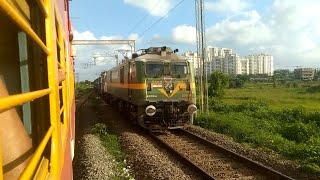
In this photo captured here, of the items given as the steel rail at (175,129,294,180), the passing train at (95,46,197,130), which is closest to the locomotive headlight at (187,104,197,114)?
the passing train at (95,46,197,130)

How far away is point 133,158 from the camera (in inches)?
412

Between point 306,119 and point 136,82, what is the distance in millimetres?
8617

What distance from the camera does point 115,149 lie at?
1204 centimetres

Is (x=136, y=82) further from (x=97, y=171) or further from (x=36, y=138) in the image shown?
(x=36, y=138)

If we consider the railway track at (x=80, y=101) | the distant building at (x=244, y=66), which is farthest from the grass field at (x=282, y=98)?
the distant building at (x=244, y=66)

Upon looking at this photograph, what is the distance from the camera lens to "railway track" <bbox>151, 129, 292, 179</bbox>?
8433 millimetres

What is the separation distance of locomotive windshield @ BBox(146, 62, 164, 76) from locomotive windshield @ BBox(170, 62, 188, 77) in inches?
16.4

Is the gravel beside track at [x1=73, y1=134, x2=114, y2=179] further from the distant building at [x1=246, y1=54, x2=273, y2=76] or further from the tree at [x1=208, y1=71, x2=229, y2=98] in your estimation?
the distant building at [x1=246, y1=54, x2=273, y2=76]

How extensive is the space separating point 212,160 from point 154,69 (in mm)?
5580

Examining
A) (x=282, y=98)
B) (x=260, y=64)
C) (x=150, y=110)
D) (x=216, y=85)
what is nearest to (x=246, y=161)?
(x=150, y=110)

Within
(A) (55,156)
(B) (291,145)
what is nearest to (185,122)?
(B) (291,145)

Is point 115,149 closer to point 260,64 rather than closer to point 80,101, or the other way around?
point 80,101

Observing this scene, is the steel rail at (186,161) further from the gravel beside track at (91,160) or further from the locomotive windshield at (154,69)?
the locomotive windshield at (154,69)

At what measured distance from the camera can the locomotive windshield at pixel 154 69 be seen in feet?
47.7
